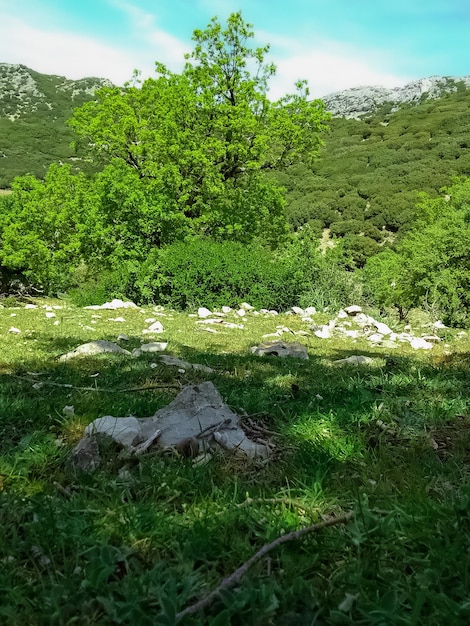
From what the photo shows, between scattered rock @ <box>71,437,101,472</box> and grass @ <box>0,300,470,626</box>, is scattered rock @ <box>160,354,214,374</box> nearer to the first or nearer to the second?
grass @ <box>0,300,470,626</box>

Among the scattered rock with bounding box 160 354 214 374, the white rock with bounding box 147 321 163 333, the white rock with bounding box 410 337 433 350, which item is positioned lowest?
the white rock with bounding box 410 337 433 350

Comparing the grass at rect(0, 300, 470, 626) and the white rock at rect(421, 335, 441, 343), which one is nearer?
the grass at rect(0, 300, 470, 626)

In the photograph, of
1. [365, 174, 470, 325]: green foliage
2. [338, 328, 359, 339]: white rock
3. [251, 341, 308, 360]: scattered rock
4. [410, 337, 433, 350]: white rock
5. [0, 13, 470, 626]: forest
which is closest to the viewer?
[0, 13, 470, 626]: forest

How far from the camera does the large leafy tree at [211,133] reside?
19203 mm

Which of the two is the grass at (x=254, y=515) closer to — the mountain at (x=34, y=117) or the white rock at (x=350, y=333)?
the white rock at (x=350, y=333)

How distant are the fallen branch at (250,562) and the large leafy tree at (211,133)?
16.9 metres

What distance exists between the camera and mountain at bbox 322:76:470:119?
3750 inches

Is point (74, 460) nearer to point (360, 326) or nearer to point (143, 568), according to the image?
point (143, 568)

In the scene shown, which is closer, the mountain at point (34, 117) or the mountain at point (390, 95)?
the mountain at point (34, 117)

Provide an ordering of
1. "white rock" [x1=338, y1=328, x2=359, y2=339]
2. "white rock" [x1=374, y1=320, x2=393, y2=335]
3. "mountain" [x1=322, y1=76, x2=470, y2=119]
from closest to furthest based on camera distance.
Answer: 1. "white rock" [x1=338, y1=328, x2=359, y2=339]
2. "white rock" [x1=374, y1=320, x2=393, y2=335]
3. "mountain" [x1=322, y1=76, x2=470, y2=119]

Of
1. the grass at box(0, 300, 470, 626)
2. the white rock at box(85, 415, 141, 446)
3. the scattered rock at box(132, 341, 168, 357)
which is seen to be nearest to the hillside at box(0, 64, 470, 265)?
the scattered rock at box(132, 341, 168, 357)

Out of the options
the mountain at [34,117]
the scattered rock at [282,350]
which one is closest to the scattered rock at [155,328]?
the scattered rock at [282,350]

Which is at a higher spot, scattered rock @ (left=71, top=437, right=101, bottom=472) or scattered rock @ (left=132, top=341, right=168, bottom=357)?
scattered rock @ (left=71, top=437, right=101, bottom=472)

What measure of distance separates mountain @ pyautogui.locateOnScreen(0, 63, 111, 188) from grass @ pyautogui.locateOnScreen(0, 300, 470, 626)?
37.9m
